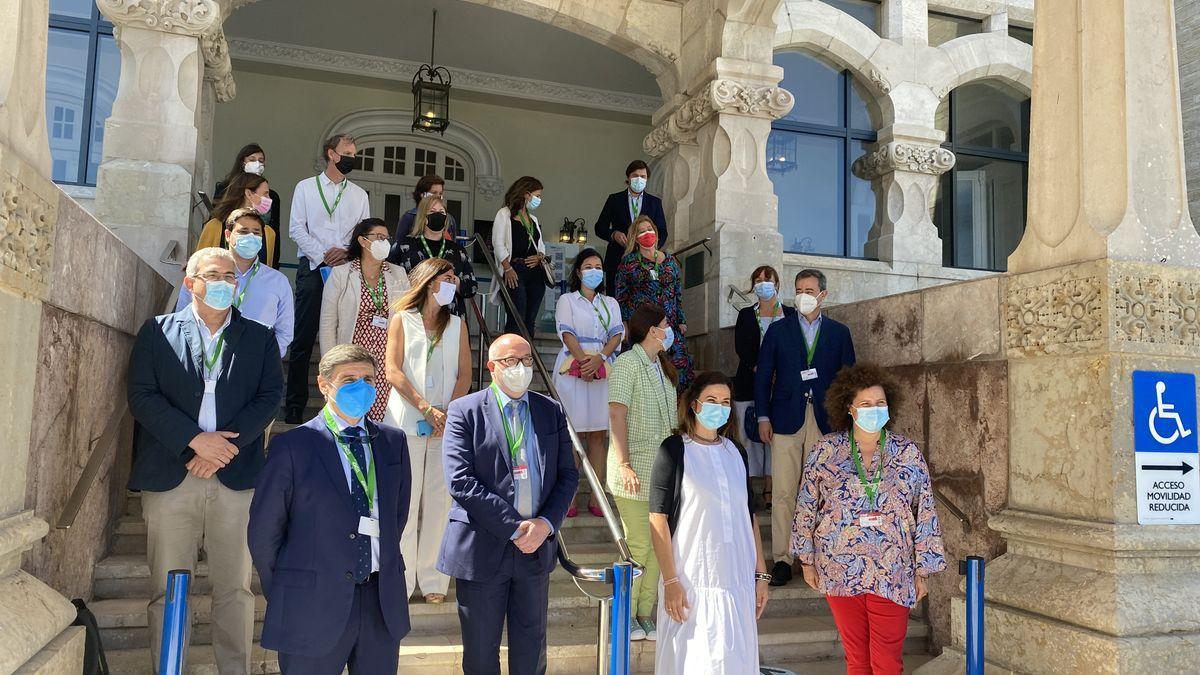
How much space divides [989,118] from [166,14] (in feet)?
28.0

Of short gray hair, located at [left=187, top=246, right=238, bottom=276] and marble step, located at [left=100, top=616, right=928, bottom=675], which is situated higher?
short gray hair, located at [left=187, top=246, right=238, bottom=276]

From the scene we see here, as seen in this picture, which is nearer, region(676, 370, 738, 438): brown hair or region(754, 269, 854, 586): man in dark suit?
region(676, 370, 738, 438): brown hair

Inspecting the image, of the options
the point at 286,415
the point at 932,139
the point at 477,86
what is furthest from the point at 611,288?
the point at 477,86

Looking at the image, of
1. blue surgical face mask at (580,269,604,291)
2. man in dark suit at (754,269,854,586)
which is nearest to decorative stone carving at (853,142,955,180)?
man in dark suit at (754,269,854,586)

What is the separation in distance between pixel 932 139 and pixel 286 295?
761 cm

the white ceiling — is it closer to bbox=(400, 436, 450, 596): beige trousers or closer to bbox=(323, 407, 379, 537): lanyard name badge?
bbox=(400, 436, 450, 596): beige trousers

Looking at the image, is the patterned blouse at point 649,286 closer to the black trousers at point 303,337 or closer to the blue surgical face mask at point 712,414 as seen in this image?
the black trousers at point 303,337

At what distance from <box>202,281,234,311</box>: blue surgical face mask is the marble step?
1505mm

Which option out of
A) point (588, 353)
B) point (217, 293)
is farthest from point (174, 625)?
point (588, 353)

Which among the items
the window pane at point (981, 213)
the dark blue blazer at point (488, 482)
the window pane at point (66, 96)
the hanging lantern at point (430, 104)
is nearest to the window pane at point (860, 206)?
the window pane at point (981, 213)

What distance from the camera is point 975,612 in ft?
12.2

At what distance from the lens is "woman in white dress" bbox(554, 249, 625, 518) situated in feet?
19.3

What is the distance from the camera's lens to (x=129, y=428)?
4.98 meters

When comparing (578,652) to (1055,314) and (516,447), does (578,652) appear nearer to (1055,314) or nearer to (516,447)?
(516,447)
